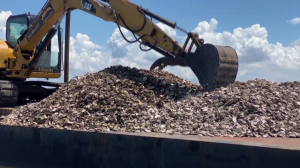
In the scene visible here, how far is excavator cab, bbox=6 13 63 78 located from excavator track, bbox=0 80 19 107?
3.63 ft

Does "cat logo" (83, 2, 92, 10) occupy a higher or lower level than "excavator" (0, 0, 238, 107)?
higher

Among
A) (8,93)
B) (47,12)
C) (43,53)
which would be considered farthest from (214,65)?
(43,53)

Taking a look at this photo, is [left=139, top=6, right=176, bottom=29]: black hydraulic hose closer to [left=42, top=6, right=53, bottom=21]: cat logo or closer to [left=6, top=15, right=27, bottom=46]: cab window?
[left=42, top=6, right=53, bottom=21]: cat logo

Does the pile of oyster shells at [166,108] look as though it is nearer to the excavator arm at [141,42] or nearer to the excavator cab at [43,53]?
the excavator arm at [141,42]

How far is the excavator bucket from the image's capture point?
8.34 m

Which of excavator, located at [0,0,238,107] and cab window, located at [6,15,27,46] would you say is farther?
cab window, located at [6,15,27,46]

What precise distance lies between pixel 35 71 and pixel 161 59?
451cm

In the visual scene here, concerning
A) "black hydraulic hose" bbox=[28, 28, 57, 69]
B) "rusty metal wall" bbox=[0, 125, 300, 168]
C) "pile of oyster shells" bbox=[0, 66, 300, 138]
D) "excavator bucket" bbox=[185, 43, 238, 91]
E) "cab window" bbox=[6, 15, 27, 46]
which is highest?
"cab window" bbox=[6, 15, 27, 46]

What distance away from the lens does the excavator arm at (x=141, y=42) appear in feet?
27.8

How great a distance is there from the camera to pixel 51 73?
42.3 feet

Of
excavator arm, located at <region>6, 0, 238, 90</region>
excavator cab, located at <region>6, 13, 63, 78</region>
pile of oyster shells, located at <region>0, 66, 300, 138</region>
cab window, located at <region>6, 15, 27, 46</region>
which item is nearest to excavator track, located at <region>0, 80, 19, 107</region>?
excavator arm, located at <region>6, 0, 238, 90</region>

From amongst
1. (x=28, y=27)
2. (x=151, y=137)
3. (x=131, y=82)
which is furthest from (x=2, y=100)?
(x=151, y=137)

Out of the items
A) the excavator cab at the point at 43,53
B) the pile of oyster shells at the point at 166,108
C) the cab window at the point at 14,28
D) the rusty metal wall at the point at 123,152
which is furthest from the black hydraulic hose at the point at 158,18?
the cab window at the point at 14,28

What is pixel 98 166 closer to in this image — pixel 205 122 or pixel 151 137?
pixel 151 137
